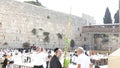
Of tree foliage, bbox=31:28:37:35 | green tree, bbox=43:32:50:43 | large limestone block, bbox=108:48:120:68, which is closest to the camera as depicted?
large limestone block, bbox=108:48:120:68

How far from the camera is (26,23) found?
23.4 metres

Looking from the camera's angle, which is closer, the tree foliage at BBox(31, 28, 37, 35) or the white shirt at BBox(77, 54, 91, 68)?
the white shirt at BBox(77, 54, 91, 68)

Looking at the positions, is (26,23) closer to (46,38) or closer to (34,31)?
(34,31)

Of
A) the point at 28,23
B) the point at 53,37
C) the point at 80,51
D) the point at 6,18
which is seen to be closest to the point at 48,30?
the point at 53,37

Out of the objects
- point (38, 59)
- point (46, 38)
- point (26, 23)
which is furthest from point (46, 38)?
point (38, 59)

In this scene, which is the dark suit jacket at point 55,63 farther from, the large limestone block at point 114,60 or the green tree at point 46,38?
the green tree at point 46,38

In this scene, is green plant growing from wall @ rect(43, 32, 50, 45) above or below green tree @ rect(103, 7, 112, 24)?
below

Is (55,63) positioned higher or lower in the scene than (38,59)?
higher

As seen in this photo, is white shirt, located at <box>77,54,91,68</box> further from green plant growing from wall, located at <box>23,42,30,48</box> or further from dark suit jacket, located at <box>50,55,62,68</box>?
green plant growing from wall, located at <box>23,42,30,48</box>

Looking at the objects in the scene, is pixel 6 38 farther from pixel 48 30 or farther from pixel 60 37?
pixel 60 37

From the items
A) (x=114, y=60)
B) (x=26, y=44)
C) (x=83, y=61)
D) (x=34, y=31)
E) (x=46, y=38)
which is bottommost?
(x=26, y=44)

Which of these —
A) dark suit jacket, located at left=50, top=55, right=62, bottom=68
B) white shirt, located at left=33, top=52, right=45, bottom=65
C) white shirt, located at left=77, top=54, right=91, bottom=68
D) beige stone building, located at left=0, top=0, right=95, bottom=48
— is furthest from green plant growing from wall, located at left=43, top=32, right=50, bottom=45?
dark suit jacket, located at left=50, top=55, right=62, bottom=68

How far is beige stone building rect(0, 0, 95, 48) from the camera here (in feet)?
69.4

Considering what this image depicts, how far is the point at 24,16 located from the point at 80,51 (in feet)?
64.8
